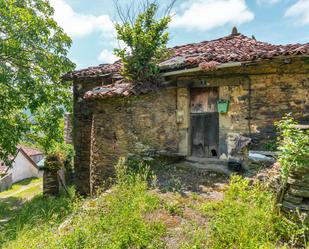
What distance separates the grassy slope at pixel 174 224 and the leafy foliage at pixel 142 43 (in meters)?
3.60

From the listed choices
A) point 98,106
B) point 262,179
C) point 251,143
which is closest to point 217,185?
point 262,179

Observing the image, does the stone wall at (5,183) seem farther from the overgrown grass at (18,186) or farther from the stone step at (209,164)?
the stone step at (209,164)

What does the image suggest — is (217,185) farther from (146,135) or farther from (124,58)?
(124,58)

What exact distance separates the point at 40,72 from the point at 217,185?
8221 mm

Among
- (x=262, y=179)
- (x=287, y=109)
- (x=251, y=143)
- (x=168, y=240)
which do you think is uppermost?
(x=287, y=109)

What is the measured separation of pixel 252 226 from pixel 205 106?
14.2ft

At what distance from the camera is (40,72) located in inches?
412

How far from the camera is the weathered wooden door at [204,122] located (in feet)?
23.6

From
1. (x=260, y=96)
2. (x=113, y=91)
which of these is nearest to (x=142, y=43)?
(x=113, y=91)

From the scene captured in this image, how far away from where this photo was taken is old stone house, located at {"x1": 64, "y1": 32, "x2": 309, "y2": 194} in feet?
19.9

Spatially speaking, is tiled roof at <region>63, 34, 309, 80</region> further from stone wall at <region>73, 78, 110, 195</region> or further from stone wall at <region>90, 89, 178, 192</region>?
stone wall at <region>90, 89, 178, 192</region>

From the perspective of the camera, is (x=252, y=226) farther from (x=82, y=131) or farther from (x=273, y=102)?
(x=82, y=131)

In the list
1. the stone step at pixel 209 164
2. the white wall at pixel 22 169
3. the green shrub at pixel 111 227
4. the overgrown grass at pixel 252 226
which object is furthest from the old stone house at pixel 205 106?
the white wall at pixel 22 169

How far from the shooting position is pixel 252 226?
3.34 m
